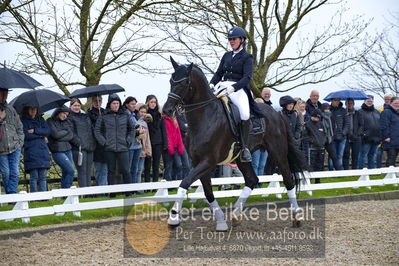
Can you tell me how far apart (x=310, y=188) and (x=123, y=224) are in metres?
5.79

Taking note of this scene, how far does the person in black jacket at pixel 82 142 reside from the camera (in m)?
13.3

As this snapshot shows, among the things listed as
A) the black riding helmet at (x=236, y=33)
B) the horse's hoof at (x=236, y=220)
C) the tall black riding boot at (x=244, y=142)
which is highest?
the black riding helmet at (x=236, y=33)

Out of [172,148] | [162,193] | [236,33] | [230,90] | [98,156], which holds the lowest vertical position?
[162,193]

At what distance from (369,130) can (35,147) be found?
1026 centimetres

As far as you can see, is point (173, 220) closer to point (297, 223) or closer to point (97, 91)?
point (297, 223)

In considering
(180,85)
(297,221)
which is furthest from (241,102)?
(297,221)

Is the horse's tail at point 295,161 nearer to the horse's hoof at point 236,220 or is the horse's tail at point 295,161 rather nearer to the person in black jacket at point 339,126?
the horse's hoof at point 236,220

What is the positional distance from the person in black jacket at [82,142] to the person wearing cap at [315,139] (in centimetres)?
601

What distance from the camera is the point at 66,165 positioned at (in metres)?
12.9

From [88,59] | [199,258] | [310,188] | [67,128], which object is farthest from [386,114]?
[199,258]

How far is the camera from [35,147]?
1229 cm

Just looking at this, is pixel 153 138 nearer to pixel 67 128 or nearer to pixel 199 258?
pixel 67 128

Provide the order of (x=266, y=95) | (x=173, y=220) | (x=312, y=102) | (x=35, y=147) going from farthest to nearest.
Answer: (x=312, y=102) → (x=266, y=95) → (x=35, y=147) → (x=173, y=220)

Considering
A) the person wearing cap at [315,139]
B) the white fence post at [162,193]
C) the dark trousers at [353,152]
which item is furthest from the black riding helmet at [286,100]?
the white fence post at [162,193]
